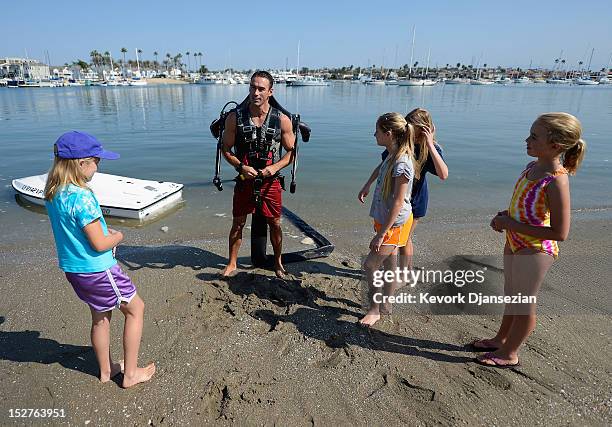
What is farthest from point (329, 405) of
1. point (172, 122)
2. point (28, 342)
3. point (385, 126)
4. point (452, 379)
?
point (172, 122)

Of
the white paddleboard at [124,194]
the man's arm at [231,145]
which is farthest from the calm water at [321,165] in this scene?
the man's arm at [231,145]

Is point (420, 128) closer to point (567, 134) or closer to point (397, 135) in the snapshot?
point (397, 135)

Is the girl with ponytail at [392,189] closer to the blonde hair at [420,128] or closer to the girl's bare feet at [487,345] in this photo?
the blonde hair at [420,128]

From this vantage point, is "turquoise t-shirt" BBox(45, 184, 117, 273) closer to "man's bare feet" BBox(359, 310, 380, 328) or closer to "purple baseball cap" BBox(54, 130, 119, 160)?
"purple baseball cap" BBox(54, 130, 119, 160)

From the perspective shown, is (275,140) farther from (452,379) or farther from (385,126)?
(452,379)

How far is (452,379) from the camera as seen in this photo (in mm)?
3273

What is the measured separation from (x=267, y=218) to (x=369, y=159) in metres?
11.6

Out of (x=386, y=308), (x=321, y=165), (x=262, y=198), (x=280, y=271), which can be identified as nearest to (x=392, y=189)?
(x=386, y=308)

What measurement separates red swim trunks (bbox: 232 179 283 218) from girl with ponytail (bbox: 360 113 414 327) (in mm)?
1672

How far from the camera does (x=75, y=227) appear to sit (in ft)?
8.50

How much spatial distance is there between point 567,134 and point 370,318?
2512 millimetres

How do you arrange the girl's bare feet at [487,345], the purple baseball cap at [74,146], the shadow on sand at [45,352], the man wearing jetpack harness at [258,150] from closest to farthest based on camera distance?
the purple baseball cap at [74,146]
the shadow on sand at [45,352]
the girl's bare feet at [487,345]
the man wearing jetpack harness at [258,150]

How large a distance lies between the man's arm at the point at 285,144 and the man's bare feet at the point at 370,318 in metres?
2.12

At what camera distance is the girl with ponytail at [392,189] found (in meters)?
3.42
